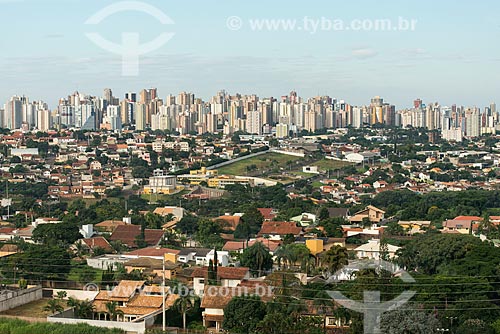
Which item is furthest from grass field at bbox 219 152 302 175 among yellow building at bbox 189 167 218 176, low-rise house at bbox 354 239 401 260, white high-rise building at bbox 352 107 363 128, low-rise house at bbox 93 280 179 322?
white high-rise building at bbox 352 107 363 128

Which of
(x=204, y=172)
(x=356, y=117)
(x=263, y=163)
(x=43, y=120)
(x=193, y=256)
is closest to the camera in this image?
(x=193, y=256)

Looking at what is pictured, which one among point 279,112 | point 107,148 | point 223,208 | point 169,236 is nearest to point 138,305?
point 169,236

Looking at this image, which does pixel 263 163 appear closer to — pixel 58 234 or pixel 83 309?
pixel 58 234

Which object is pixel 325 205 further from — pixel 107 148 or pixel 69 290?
pixel 107 148

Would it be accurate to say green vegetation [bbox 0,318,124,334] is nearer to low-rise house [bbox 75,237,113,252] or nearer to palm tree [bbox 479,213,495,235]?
low-rise house [bbox 75,237,113,252]

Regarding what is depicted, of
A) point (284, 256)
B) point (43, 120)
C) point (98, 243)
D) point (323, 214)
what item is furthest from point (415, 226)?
point (43, 120)

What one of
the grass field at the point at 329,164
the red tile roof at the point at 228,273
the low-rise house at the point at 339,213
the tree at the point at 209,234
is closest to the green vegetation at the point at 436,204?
the low-rise house at the point at 339,213
